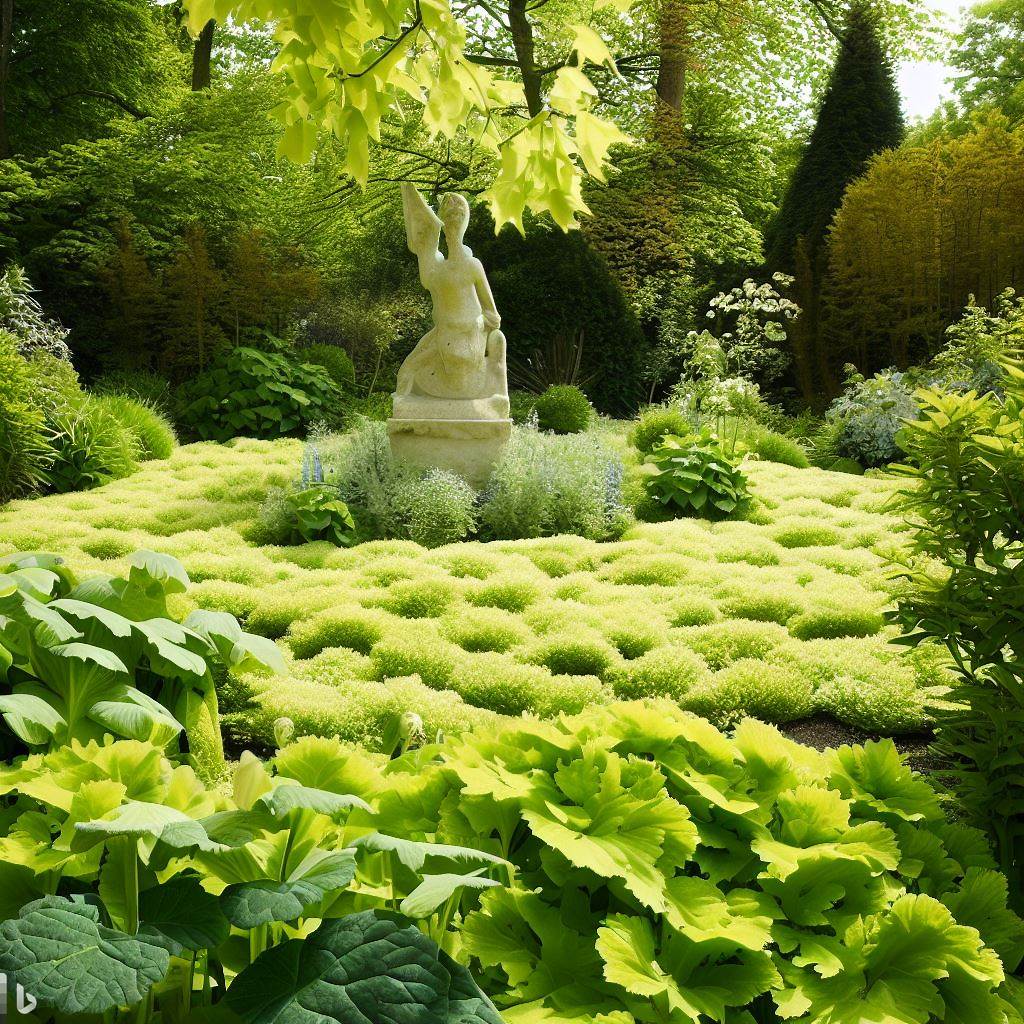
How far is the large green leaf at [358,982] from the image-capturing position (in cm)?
110

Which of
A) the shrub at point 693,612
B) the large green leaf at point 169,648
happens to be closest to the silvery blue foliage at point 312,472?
the shrub at point 693,612

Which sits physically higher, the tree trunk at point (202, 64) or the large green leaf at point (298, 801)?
the tree trunk at point (202, 64)

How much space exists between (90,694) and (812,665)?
3151mm

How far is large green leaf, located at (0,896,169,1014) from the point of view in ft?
3.39

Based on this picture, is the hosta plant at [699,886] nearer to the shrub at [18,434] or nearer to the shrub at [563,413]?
the shrub at [18,434]

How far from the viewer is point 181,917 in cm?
124

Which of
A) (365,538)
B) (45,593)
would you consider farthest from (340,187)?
(45,593)

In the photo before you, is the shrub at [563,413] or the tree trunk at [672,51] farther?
the tree trunk at [672,51]

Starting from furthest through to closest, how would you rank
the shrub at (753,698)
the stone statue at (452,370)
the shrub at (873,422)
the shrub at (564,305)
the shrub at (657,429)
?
the shrub at (564,305), the shrub at (873,422), the shrub at (657,429), the stone statue at (452,370), the shrub at (753,698)

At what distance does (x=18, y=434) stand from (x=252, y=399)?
175 inches

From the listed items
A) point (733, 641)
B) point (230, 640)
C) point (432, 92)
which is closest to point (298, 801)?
point (230, 640)

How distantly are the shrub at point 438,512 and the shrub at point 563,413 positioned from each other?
498 cm

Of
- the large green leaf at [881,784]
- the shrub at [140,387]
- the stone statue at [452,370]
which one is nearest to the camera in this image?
the large green leaf at [881,784]

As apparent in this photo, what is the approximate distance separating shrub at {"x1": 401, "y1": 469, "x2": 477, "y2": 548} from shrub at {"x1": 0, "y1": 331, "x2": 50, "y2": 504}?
353cm
